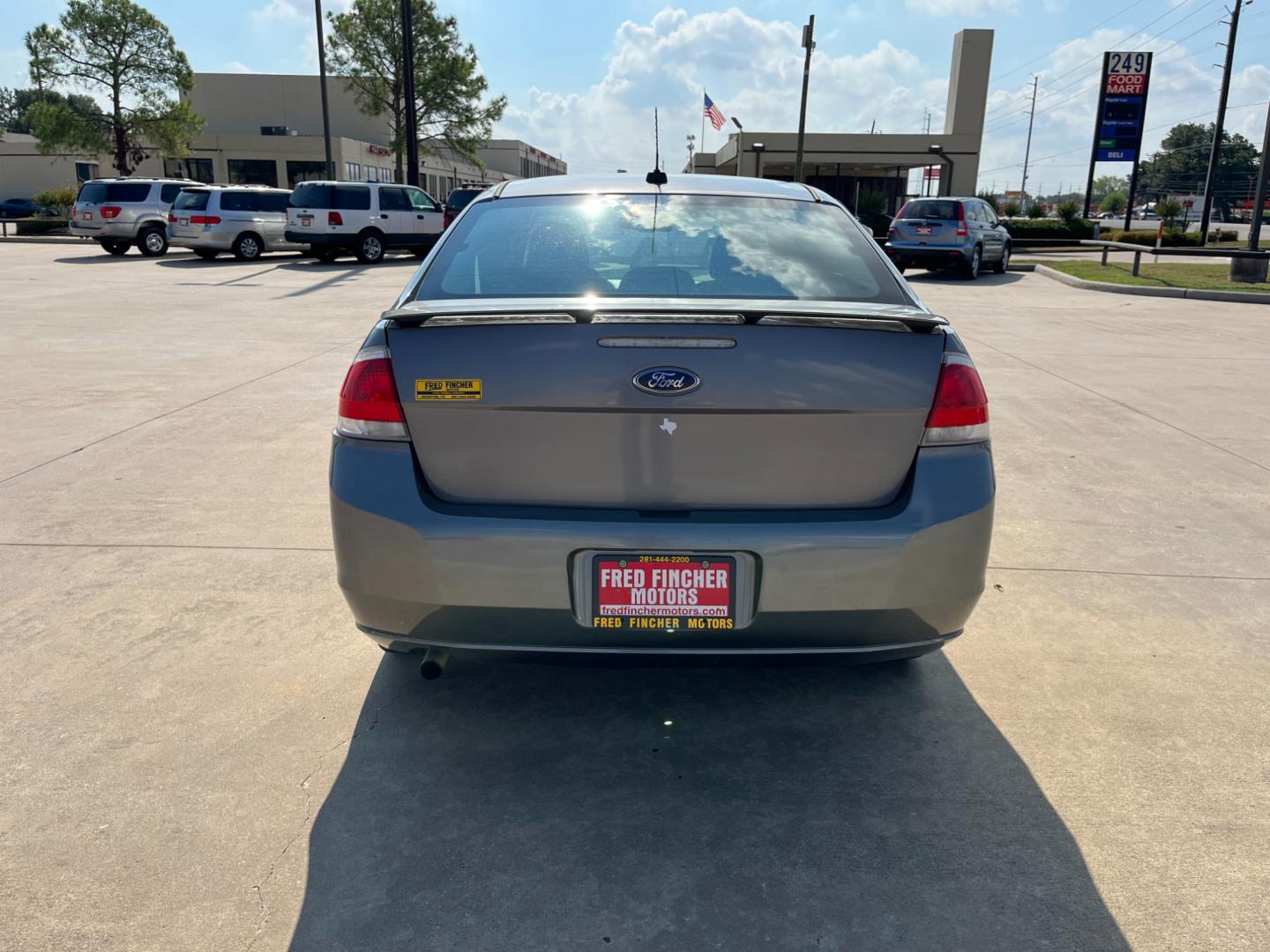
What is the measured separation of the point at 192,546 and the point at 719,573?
3.11 meters

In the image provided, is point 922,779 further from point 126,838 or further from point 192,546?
point 192,546

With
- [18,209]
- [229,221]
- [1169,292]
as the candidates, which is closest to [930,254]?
[1169,292]

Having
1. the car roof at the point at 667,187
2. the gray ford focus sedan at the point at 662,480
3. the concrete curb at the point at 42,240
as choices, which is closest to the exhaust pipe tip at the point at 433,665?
the gray ford focus sedan at the point at 662,480

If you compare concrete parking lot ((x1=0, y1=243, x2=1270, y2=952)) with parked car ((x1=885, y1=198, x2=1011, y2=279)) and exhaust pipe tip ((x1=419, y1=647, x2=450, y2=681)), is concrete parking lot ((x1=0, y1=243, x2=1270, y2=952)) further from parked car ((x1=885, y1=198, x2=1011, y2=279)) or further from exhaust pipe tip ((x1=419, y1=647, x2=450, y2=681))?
parked car ((x1=885, y1=198, x2=1011, y2=279))

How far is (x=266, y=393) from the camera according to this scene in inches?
324

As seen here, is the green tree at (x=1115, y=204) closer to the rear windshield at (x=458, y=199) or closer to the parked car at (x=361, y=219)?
the rear windshield at (x=458, y=199)

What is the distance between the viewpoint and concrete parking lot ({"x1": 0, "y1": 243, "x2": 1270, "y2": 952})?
2.33m

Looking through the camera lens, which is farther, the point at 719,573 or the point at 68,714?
the point at 68,714

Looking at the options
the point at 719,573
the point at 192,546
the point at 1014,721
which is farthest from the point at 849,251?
the point at 192,546

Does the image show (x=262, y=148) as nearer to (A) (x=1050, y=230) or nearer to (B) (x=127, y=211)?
(B) (x=127, y=211)

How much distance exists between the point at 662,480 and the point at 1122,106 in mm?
46334

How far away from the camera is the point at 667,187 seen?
152 inches

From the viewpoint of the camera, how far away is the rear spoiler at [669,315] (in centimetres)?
268

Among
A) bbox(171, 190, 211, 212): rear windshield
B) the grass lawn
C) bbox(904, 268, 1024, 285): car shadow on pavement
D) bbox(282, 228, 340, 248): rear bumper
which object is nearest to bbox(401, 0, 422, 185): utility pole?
bbox(282, 228, 340, 248): rear bumper
